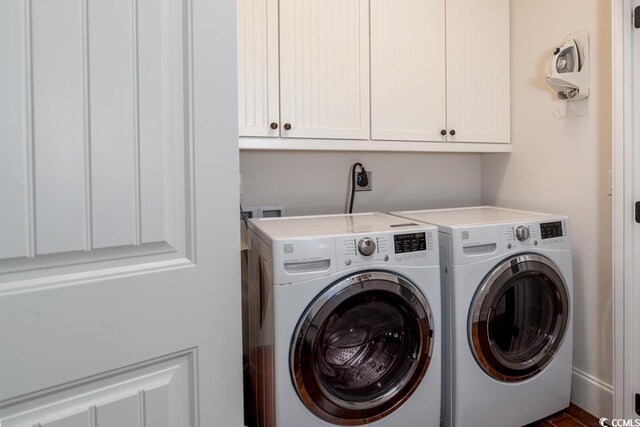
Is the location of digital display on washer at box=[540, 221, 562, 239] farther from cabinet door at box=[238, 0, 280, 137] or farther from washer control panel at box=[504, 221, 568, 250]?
cabinet door at box=[238, 0, 280, 137]

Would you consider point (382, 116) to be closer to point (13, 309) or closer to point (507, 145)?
point (507, 145)

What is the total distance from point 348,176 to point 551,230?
1.05 m

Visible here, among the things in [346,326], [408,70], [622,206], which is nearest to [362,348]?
[346,326]

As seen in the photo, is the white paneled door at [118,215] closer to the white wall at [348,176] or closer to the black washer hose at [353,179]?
the white wall at [348,176]

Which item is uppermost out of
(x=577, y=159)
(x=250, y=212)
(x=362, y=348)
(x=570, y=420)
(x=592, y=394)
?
(x=577, y=159)

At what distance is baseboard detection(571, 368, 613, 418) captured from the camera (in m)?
1.74

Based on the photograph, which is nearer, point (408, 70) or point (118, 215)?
point (118, 215)

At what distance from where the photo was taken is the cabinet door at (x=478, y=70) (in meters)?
2.02

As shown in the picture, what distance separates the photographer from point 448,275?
154cm

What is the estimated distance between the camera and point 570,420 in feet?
5.81

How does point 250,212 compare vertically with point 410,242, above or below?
above

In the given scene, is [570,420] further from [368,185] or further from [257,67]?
[257,67]

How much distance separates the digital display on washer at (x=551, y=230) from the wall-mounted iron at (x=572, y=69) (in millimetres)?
641

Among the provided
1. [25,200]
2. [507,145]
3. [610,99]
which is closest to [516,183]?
[507,145]
